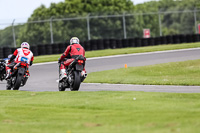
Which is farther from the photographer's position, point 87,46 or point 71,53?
point 87,46

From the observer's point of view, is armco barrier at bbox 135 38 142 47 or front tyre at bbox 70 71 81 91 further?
armco barrier at bbox 135 38 142 47

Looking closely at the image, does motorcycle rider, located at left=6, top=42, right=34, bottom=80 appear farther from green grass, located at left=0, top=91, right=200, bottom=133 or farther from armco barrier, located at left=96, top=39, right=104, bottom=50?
armco barrier, located at left=96, top=39, right=104, bottom=50

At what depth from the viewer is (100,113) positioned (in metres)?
8.60

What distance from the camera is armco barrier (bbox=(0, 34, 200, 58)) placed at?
29.1 m

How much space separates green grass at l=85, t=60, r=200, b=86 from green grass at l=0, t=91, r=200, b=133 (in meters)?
4.15

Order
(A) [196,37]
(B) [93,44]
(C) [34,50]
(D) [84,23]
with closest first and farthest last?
1. (C) [34,50]
2. (B) [93,44]
3. (A) [196,37]
4. (D) [84,23]

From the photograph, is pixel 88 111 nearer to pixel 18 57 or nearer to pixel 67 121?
pixel 67 121

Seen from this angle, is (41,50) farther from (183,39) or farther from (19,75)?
(19,75)

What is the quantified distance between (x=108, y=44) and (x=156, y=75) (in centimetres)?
1451

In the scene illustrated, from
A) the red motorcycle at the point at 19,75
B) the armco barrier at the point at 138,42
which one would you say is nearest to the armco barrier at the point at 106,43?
the armco barrier at the point at 138,42

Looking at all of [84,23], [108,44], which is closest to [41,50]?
[108,44]

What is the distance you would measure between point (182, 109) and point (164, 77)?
817cm

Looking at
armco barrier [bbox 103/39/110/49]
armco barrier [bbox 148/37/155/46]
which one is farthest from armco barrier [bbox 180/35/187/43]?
armco barrier [bbox 103/39/110/49]

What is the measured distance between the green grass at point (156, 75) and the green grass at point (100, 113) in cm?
415
